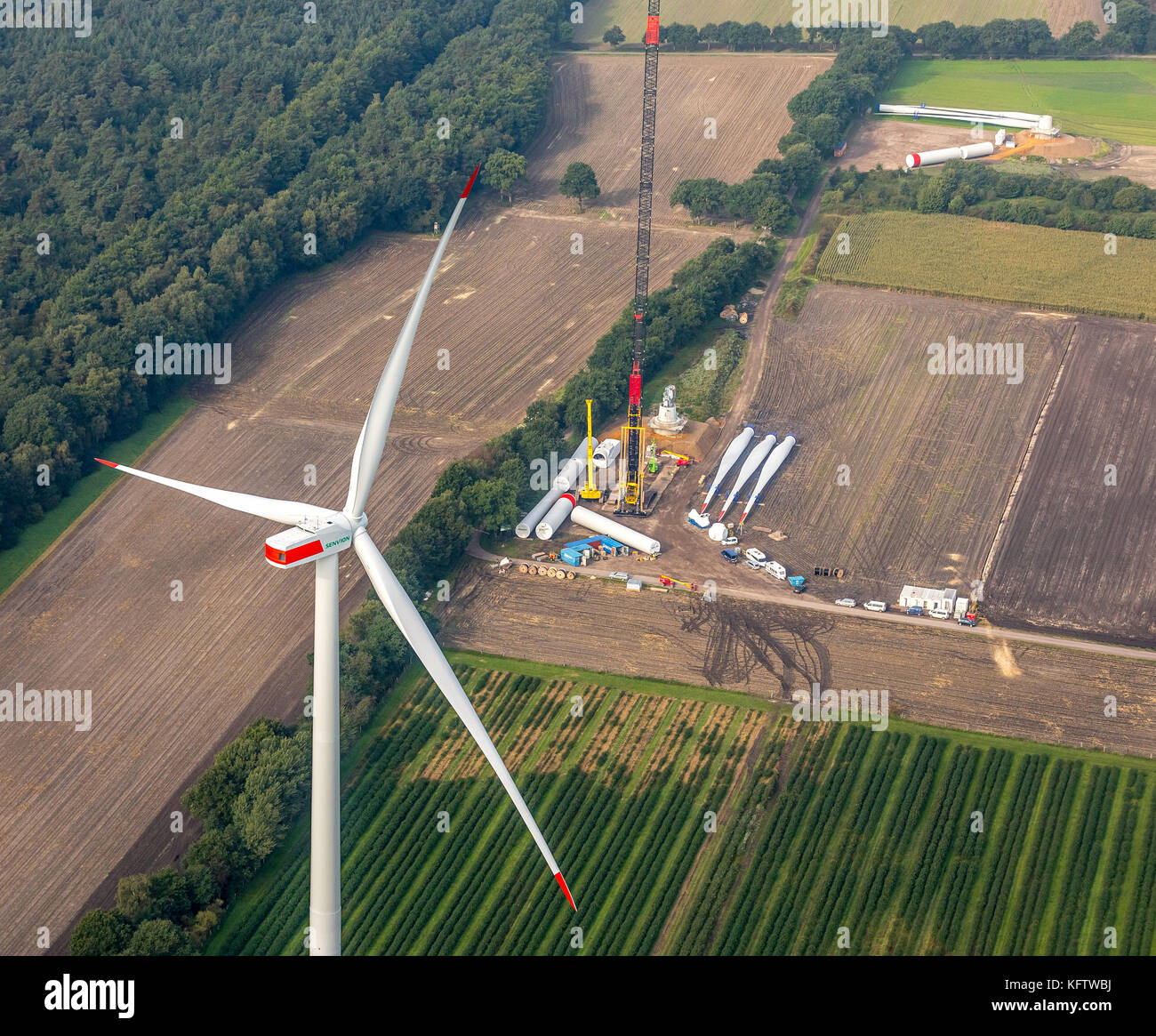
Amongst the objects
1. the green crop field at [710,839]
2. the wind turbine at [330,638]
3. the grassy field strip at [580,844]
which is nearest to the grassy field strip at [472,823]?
the green crop field at [710,839]

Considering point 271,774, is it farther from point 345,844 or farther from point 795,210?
point 795,210

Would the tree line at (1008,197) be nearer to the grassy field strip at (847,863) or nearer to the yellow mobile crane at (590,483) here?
the yellow mobile crane at (590,483)

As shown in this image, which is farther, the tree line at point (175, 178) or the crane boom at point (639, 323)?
the tree line at point (175, 178)

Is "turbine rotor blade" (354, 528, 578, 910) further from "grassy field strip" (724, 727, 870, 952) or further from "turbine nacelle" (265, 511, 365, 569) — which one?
"grassy field strip" (724, 727, 870, 952)

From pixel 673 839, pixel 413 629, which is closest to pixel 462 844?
pixel 673 839

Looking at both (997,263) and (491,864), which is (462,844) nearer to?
(491,864)
